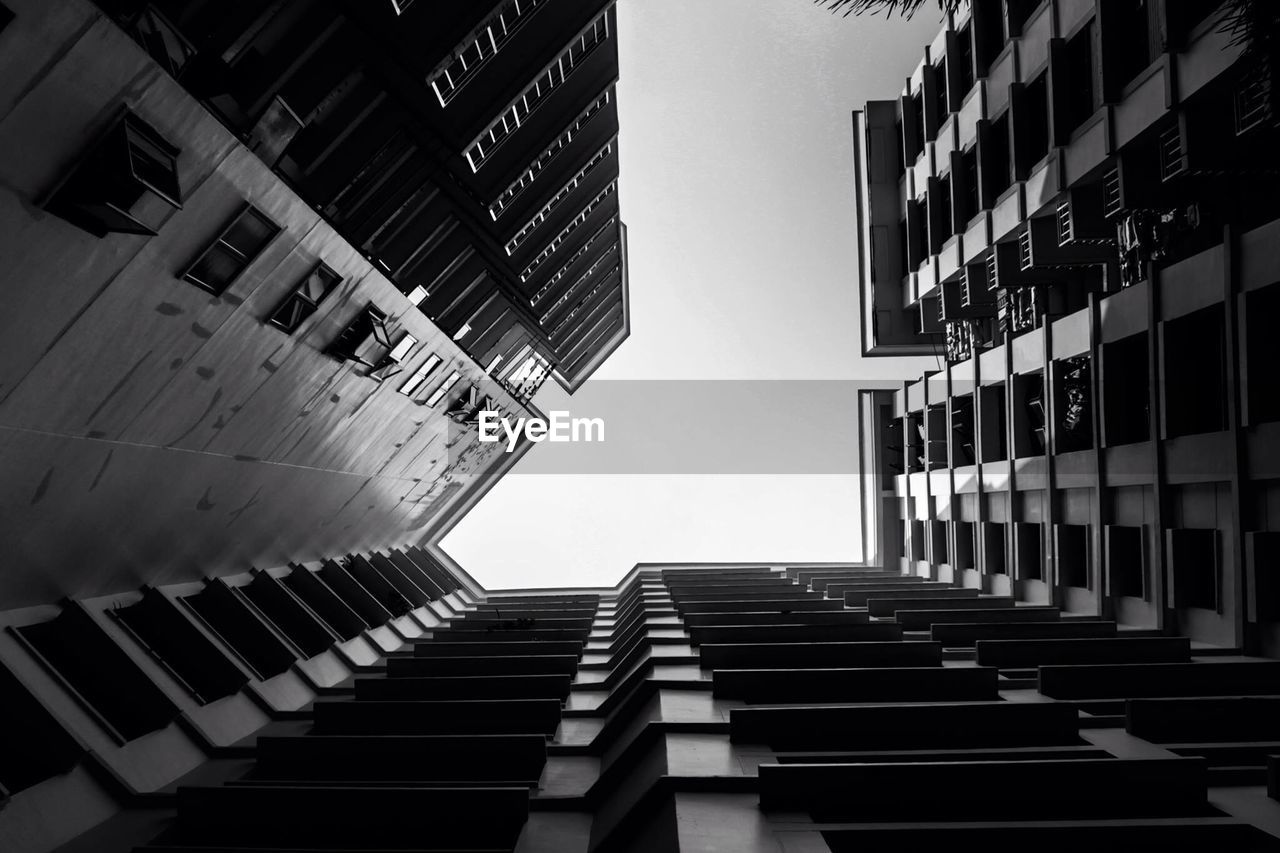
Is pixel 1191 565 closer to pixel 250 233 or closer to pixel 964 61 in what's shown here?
pixel 250 233

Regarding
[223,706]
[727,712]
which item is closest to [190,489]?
[223,706]

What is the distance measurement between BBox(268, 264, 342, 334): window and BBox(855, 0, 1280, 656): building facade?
1094cm

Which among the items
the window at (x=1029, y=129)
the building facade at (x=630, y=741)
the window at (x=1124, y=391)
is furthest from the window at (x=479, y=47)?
the window at (x=1029, y=129)

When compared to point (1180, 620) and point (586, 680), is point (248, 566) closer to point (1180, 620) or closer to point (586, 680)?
point (586, 680)

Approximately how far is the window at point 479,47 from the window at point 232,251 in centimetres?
263

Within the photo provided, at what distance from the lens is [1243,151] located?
15.1m

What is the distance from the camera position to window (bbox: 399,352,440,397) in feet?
67.4

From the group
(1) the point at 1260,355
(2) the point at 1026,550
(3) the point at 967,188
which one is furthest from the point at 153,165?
(3) the point at 967,188

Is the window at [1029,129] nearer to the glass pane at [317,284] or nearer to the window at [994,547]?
the window at [994,547]

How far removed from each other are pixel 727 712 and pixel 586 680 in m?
8.25

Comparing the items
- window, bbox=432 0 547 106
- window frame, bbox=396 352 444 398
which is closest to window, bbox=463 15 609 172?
window, bbox=432 0 547 106

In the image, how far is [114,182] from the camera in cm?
783

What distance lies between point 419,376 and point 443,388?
2.68 meters

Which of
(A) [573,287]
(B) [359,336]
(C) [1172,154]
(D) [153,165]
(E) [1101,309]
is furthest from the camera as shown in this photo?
(A) [573,287]
